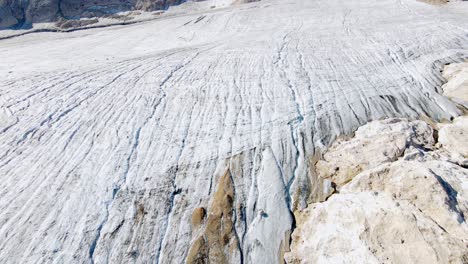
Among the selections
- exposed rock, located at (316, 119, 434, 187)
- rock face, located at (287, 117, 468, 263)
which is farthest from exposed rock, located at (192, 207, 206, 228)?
exposed rock, located at (316, 119, 434, 187)

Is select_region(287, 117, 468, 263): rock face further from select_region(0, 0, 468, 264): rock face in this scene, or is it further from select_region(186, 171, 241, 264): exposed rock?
select_region(186, 171, 241, 264): exposed rock

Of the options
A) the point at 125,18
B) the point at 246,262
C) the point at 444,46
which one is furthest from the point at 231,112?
the point at 125,18

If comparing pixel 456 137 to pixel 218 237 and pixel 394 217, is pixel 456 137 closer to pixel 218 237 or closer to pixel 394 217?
pixel 394 217

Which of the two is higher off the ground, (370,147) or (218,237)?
(370,147)

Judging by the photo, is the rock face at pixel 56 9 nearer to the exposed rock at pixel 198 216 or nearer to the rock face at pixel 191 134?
the rock face at pixel 191 134

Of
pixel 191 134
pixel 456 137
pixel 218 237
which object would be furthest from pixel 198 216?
pixel 456 137

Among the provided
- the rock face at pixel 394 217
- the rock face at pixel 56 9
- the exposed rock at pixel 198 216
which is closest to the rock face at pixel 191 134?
the exposed rock at pixel 198 216
